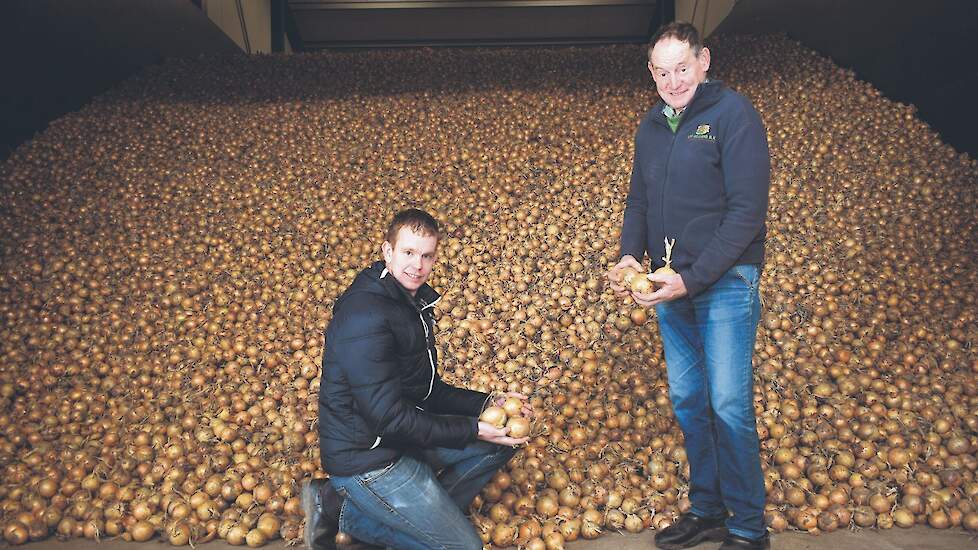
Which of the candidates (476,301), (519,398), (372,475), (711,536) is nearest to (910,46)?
(476,301)

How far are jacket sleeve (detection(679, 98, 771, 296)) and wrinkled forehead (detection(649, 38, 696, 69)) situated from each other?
0.24 meters

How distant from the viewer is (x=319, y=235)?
4.24 metres

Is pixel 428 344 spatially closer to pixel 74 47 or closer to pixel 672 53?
pixel 672 53

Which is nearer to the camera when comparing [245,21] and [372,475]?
[372,475]

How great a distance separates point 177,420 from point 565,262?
7.96 feet

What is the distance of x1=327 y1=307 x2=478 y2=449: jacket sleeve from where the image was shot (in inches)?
67.9

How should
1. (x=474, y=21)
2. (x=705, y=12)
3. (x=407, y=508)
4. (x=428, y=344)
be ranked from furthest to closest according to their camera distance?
(x=474, y=21)
(x=705, y=12)
(x=428, y=344)
(x=407, y=508)

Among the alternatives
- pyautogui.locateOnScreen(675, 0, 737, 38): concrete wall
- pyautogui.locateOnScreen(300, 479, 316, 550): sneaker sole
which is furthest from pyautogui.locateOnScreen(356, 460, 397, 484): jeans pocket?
pyautogui.locateOnScreen(675, 0, 737, 38): concrete wall

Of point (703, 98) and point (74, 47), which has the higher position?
point (74, 47)

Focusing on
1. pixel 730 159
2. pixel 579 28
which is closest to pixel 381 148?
pixel 730 159

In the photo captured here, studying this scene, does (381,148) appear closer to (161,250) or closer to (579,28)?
(161,250)

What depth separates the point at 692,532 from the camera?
83.5 inches

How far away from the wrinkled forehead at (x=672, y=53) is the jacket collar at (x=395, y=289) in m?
1.04

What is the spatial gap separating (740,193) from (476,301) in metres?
2.06
